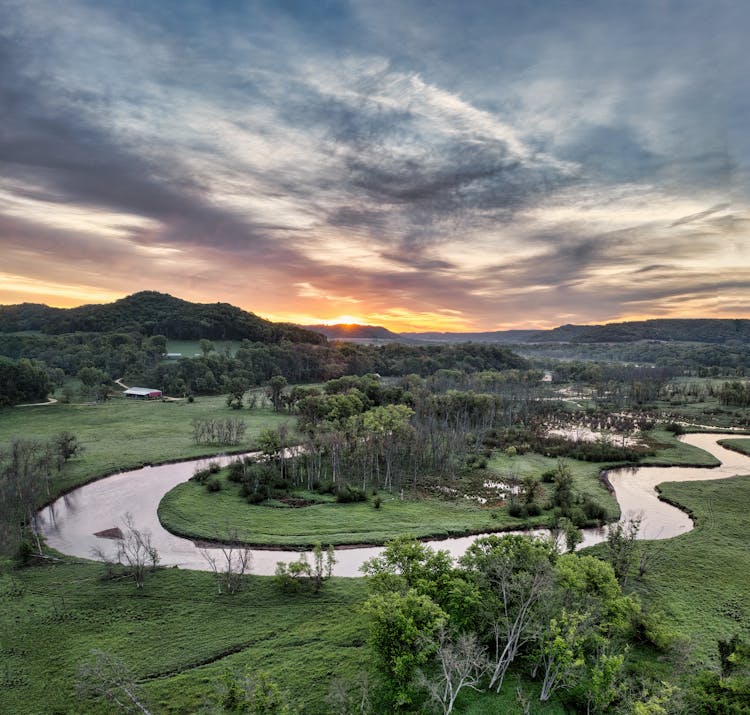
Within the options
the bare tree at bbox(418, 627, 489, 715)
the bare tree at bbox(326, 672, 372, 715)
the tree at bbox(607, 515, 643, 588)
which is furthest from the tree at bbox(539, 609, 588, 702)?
the tree at bbox(607, 515, 643, 588)

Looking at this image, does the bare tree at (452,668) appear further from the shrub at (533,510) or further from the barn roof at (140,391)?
the barn roof at (140,391)

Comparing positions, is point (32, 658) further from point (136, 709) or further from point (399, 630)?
point (399, 630)

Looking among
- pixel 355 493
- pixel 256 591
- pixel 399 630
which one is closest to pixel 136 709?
pixel 256 591

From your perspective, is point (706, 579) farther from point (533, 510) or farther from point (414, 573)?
point (414, 573)

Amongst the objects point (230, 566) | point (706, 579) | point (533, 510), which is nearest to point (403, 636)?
point (230, 566)

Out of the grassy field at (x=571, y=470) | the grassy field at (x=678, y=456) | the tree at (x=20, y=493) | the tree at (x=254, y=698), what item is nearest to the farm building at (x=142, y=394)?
the tree at (x=20, y=493)

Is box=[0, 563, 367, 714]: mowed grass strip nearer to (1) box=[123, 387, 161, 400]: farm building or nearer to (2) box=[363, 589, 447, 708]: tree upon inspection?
(2) box=[363, 589, 447, 708]: tree
